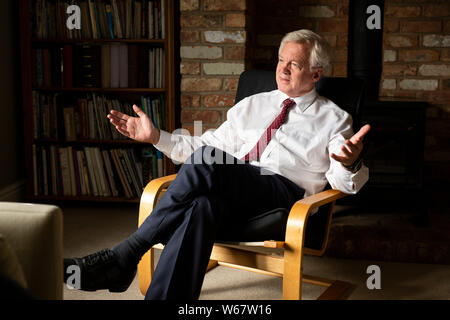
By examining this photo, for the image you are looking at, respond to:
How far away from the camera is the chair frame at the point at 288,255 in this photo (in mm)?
1783

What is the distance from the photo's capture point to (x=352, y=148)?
184 centimetres

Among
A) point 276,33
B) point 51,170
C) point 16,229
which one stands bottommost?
point 51,170

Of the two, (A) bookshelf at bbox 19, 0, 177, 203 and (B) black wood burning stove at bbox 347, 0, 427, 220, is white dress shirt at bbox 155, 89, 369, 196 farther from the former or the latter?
(A) bookshelf at bbox 19, 0, 177, 203

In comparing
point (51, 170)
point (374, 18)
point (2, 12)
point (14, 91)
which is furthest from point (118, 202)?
point (374, 18)

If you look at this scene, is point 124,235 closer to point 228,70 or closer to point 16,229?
point 228,70

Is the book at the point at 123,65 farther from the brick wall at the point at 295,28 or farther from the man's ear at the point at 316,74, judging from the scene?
the man's ear at the point at 316,74

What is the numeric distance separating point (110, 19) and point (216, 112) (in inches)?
32.7

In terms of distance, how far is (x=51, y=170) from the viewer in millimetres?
3316

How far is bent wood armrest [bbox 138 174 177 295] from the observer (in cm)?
202

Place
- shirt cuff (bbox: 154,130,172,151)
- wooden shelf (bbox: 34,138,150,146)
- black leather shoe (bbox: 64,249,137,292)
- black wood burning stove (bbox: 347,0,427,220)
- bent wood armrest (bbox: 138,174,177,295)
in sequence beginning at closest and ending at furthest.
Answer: black leather shoe (bbox: 64,249,137,292) < bent wood armrest (bbox: 138,174,177,295) < shirt cuff (bbox: 154,130,172,151) < black wood burning stove (bbox: 347,0,427,220) < wooden shelf (bbox: 34,138,150,146)

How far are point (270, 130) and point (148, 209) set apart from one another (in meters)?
0.58

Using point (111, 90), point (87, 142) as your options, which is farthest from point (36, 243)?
point (87, 142)

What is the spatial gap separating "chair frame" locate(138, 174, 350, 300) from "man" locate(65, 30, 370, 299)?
4.3 inches

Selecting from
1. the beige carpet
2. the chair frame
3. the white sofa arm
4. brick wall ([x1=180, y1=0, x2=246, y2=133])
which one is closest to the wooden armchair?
the chair frame
